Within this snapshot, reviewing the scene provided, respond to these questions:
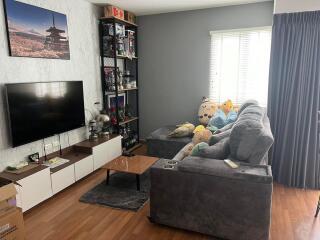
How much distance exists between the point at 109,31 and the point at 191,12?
1481 millimetres

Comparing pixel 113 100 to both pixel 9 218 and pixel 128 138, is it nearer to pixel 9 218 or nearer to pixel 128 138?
pixel 128 138

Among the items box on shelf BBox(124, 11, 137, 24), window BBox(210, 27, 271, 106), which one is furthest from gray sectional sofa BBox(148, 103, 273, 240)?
box on shelf BBox(124, 11, 137, 24)

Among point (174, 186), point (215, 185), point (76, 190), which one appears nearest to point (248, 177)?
point (215, 185)

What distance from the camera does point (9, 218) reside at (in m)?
2.01

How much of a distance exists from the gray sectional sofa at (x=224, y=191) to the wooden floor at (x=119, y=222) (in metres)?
0.21

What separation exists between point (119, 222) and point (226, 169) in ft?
3.95

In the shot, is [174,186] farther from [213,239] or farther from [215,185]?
[213,239]

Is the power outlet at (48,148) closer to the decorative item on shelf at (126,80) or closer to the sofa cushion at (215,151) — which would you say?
the decorative item on shelf at (126,80)

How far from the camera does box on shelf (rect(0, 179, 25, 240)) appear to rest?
197cm

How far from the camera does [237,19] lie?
160 inches

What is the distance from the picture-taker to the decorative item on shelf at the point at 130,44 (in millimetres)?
4391

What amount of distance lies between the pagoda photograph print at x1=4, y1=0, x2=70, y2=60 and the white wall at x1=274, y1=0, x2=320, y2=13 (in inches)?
104

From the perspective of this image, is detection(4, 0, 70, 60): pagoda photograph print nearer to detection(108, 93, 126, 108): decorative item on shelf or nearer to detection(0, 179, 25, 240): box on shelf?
detection(108, 93, 126, 108): decorative item on shelf

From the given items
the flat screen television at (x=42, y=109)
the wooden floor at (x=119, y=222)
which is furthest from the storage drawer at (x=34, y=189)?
the flat screen television at (x=42, y=109)
